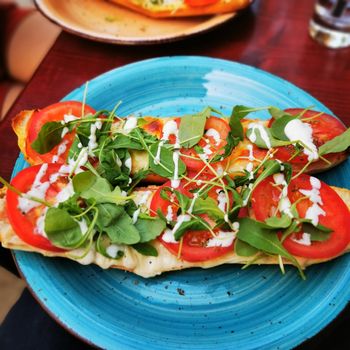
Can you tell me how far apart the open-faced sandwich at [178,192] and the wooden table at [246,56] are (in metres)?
0.33

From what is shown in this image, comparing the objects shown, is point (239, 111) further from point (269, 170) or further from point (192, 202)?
point (192, 202)

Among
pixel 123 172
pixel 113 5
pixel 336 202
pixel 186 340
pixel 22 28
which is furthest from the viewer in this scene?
pixel 22 28

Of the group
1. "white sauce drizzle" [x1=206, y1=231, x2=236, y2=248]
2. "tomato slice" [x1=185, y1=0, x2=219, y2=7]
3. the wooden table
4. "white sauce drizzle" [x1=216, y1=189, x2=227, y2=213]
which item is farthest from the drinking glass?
"white sauce drizzle" [x1=206, y1=231, x2=236, y2=248]

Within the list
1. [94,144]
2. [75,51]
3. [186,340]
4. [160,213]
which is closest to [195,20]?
[75,51]

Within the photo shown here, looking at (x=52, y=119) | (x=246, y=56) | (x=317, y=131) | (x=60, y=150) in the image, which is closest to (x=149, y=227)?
(x=60, y=150)

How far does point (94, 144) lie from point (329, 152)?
0.71m

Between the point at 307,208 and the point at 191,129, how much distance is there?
0.42 metres

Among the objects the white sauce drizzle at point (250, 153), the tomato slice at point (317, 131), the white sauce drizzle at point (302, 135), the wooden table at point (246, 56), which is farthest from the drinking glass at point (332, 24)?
the white sauce drizzle at point (250, 153)

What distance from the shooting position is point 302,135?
4.56 ft

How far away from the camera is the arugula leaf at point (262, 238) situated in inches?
46.2

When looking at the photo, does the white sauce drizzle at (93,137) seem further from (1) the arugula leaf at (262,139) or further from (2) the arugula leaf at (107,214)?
(1) the arugula leaf at (262,139)

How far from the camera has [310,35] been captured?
6.50 ft

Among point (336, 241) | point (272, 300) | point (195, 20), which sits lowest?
point (272, 300)

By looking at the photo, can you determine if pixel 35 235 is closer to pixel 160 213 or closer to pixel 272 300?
pixel 160 213
